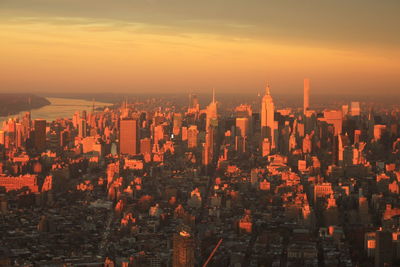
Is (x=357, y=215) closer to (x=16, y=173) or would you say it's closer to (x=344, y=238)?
(x=344, y=238)

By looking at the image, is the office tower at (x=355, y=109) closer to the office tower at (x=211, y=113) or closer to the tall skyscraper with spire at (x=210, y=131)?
the tall skyscraper with spire at (x=210, y=131)

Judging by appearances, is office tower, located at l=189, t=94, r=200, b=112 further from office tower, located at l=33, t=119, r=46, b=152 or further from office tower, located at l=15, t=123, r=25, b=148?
office tower, located at l=15, t=123, r=25, b=148

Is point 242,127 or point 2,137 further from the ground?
point 242,127

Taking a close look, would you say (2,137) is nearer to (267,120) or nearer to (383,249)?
(267,120)

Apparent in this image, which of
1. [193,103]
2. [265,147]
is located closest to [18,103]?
[193,103]

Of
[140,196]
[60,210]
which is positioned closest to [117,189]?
[140,196]
